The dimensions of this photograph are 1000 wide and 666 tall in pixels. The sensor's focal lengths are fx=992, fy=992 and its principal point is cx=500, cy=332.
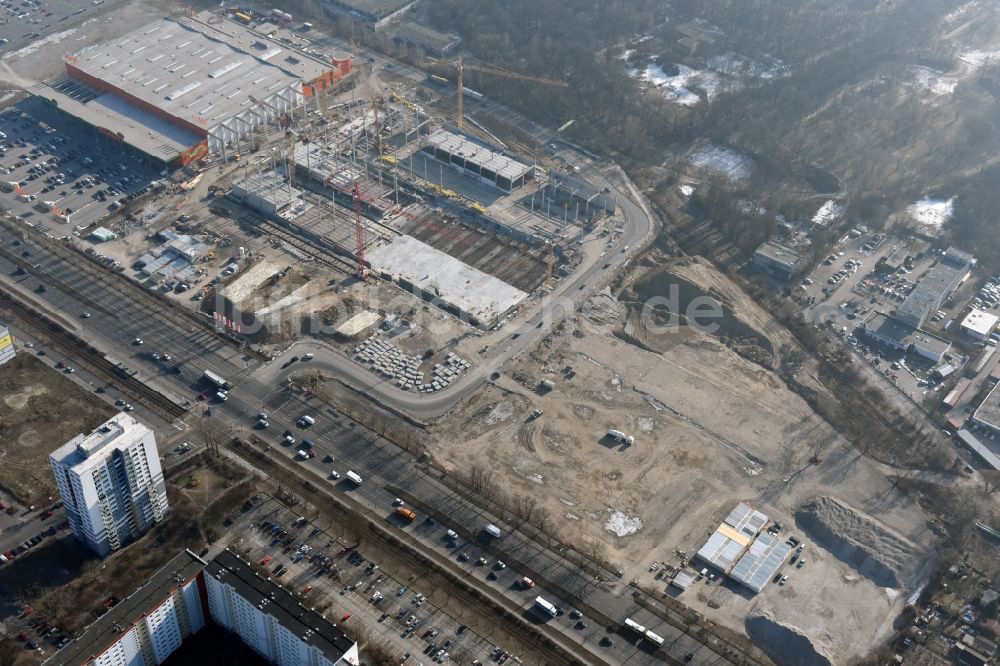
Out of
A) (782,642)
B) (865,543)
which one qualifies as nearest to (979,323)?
(865,543)

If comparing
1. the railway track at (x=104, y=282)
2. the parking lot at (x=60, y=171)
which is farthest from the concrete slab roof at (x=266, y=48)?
the railway track at (x=104, y=282)

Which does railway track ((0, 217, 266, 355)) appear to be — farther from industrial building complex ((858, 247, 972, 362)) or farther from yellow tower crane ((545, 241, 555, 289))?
industrial building complex ((858, 247, 972, 362))

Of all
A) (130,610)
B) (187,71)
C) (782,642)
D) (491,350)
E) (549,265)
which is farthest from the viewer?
(187,71)

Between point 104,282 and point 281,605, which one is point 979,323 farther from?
point 104,282

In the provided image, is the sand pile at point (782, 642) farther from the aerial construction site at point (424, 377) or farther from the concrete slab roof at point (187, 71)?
the concrete slab roof at point (187, 71)

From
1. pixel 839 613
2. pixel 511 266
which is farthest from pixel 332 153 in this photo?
pixel 839 613

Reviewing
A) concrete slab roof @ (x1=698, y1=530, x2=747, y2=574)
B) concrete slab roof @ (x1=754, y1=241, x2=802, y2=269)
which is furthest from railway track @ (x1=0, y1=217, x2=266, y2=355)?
concrete slab roof @ (x1=754, y1=241, x2=802, y2=269)

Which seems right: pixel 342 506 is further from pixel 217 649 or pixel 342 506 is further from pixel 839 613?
pixel 839 613
